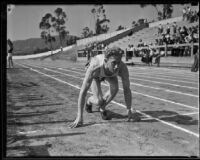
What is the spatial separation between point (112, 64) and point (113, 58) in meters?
0.11

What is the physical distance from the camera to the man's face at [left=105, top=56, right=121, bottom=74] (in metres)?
5.03

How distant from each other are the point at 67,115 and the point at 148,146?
7.98 ft

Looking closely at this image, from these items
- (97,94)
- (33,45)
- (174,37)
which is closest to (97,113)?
(97,94)

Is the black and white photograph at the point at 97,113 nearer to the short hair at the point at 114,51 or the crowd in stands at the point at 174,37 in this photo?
the short hair at the point at 114,51

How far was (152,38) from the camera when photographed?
16688 mm

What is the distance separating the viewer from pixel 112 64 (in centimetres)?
509

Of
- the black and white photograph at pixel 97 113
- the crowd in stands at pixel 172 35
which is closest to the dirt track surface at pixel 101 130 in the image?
the black and white photograph at pixel 97 113

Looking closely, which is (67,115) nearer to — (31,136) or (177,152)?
(31,136)

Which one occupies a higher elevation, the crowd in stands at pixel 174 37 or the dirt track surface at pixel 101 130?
the crowd in stands at pixel 174 37

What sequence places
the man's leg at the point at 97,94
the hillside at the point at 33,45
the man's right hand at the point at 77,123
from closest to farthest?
the hillside at the point at 33,45, the man's right hand at the point at 77,123, the man's leg at the point at 97,94

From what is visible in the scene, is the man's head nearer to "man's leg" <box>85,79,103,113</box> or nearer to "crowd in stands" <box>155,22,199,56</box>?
"man's leg" <box>85,79,103,113</box>

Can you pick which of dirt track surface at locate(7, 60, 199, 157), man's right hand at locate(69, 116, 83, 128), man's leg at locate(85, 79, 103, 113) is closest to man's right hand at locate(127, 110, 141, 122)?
dirt track surface at locate(7, 60, 199, 157)

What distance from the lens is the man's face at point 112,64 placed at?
5033mm

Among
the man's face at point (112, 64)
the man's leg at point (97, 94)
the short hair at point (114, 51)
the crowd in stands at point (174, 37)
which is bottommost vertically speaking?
the man's leg at point (97, 94)
